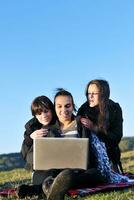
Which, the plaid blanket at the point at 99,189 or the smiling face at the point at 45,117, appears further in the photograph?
the smiling face at the point at 45,117

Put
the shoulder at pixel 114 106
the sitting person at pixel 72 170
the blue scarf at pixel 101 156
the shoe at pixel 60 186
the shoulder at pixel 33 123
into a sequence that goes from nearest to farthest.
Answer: the shoe at pixel 60 186, the sitting person at pixel 72 170, the blue scarf at pixel 101 156, the shoulder at pixel 33 123, the shoulder at pixel 114 106

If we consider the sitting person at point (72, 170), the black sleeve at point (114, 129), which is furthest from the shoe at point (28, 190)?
the black sleeve at point (114, 129)

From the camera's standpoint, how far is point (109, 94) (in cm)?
1341

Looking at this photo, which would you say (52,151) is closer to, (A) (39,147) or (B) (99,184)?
(A) (39,147)

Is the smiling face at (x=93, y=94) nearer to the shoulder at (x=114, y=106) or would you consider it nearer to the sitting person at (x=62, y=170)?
the shoulder at (x=114, y=106)

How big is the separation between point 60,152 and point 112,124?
170cm

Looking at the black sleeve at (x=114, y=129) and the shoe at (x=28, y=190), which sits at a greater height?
the black sleeve at (x=114, y=129)

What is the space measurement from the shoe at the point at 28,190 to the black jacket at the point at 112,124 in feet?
5.45

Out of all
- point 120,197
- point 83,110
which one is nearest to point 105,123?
point 83,110

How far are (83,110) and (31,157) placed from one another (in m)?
1.48

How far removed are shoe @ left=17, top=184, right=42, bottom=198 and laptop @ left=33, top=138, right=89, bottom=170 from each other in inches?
15.9

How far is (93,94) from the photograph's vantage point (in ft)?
43.5

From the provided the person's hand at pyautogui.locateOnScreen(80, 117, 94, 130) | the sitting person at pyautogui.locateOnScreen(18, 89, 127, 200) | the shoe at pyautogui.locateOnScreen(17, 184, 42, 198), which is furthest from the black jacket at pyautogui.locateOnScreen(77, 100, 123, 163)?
the shoe at pyautogui.locateOnScreen(17, 184, 42, 198)

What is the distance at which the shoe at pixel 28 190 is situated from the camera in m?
12.1
